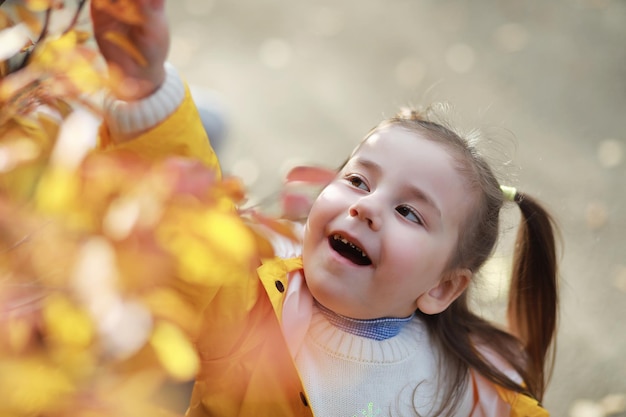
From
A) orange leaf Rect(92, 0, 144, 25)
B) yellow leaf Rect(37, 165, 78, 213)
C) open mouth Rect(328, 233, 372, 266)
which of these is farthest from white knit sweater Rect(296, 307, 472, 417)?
orange leaf Rect(92, 0, 144, 25)

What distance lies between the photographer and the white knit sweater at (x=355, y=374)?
1346 mm

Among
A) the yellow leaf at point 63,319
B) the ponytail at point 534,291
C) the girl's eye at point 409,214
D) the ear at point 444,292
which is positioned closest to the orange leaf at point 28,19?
the yellow leaf at point 63,319

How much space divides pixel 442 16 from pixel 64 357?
272cm

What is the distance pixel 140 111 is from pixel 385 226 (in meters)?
0.46

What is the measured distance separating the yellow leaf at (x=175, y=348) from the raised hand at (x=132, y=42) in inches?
16.8

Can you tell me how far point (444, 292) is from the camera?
1.38 m

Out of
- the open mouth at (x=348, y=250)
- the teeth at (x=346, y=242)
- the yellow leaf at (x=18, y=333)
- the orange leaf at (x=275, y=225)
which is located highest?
the teeth at (x=346, y=242)

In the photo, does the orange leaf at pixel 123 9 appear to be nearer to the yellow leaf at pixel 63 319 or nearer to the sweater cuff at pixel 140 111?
the sweater cuff at pixel 140 111

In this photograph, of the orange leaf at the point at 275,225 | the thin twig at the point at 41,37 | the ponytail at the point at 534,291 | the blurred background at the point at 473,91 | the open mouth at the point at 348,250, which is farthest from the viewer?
the blurred background at the point at 473,91

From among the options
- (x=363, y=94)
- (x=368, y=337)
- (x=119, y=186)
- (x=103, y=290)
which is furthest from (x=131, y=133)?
(x=363, y=94)

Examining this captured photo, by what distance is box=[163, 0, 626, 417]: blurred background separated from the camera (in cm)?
237

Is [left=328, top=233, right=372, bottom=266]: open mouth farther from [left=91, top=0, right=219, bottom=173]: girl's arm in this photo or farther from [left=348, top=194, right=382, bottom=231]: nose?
[left=91, top=0, right=219, bottom=173]: girl's arm

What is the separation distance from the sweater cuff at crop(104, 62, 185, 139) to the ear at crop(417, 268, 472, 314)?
58cm

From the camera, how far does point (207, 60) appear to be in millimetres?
3162
